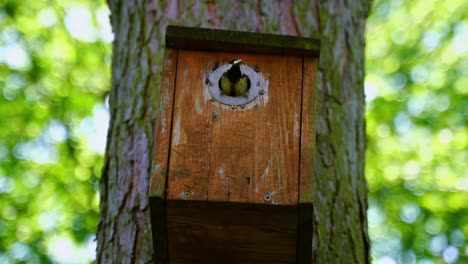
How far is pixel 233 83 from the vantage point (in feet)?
7.88

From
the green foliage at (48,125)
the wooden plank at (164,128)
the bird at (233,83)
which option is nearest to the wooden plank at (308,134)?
the bird at (233,83)

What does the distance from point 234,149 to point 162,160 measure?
0.72 feet

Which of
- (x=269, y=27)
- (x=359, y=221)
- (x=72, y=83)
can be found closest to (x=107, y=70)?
(x=72, y=83)

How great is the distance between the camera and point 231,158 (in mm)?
2264

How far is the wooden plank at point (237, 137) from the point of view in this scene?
220 cm

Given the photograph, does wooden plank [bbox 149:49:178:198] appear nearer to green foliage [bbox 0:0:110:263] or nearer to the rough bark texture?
the rough bark texture

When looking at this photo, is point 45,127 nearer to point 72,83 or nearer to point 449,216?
point 72,83

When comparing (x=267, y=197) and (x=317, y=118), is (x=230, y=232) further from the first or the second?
(x=317, y=118)

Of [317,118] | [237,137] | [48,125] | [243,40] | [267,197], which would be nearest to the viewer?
[267,197]

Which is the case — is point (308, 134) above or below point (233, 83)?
below

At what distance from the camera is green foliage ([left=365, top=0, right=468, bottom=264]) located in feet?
19.1

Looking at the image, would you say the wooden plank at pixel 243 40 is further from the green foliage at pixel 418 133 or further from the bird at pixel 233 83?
the green foliage at pixel 418 133

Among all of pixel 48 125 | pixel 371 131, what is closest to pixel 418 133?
pixel 371 131

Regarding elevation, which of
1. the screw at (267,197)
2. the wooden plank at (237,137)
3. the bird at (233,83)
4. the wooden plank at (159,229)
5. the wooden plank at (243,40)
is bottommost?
the wooden plank at (159,229)
